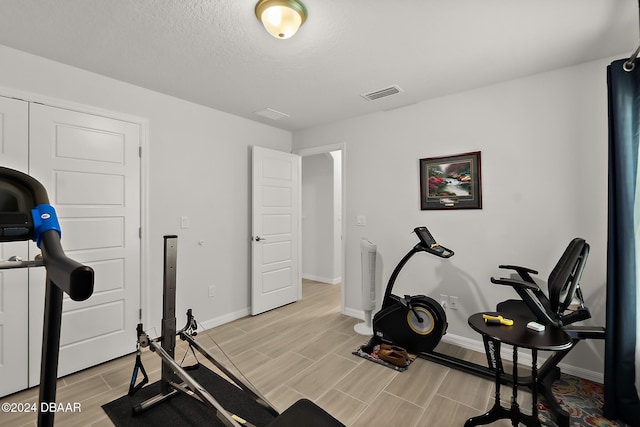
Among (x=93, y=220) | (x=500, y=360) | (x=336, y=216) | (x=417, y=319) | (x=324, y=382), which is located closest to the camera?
(x=500, y=360)

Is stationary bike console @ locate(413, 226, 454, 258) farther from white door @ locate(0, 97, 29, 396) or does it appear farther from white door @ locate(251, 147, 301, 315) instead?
white door @ locate(0, 97, 29, 396)

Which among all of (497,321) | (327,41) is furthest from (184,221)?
(497,321)

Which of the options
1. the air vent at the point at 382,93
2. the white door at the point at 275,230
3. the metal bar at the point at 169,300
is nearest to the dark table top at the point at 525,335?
the metal bar at the point at 169,300

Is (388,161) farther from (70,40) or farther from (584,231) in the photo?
(70,40)

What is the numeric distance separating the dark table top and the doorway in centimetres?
386

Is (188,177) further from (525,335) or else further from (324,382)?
(525,335)

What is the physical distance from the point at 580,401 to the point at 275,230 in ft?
10.7

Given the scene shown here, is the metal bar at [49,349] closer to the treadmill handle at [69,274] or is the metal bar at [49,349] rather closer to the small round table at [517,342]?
the treadmill handle at [69,274]

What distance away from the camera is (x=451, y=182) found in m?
3.06

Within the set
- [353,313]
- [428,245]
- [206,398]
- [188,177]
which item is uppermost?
[188,177]

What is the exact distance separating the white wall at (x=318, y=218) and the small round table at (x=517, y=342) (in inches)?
152

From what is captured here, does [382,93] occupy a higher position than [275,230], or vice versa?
[382,93]

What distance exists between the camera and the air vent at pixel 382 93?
2.93m

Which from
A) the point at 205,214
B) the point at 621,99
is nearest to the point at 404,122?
the point at 621,99
